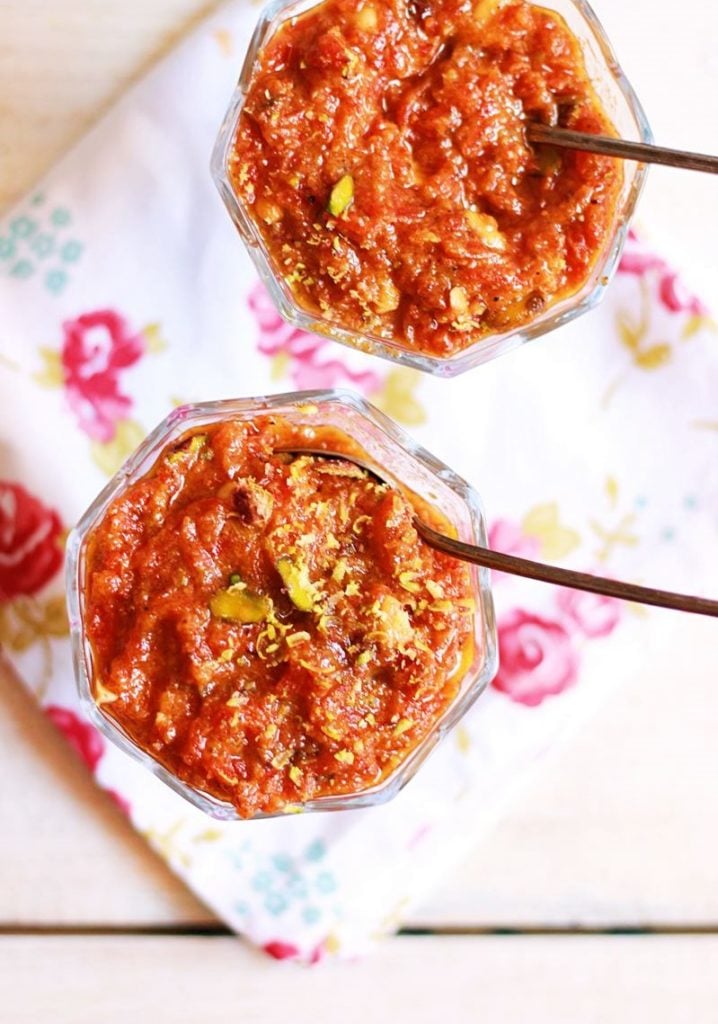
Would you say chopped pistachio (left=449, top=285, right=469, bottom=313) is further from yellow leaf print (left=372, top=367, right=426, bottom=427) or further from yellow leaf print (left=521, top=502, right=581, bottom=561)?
yellow leaf print (left=521, top=502, right=581, bottom=561)

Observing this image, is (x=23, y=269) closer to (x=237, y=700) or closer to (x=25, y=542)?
(x=25, y=542)

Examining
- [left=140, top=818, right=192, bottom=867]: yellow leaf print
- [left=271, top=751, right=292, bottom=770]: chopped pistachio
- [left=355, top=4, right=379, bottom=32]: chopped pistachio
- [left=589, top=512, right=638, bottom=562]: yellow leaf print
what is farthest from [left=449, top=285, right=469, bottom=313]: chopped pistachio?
[left=140, top=818, right=192, bottom=867]: yellow leaf print

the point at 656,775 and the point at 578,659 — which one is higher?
the point at 578,659

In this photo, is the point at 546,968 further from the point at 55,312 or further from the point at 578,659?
the point at 55,312

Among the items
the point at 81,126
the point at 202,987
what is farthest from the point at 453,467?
the point at 202,987

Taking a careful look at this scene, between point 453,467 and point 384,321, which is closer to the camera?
point 384,321

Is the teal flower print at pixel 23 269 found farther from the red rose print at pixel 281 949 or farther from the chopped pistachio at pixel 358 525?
the red rose print at pixel 281 949

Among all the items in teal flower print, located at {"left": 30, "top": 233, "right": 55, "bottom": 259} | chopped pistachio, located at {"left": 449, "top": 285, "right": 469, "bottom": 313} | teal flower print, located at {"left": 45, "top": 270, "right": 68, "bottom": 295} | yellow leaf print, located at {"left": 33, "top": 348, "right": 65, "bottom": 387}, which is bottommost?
chopped pistachio, located at {"left": 449, "top": 285, "right": 469, "bottom": 313}

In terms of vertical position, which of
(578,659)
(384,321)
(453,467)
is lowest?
(578,659)
